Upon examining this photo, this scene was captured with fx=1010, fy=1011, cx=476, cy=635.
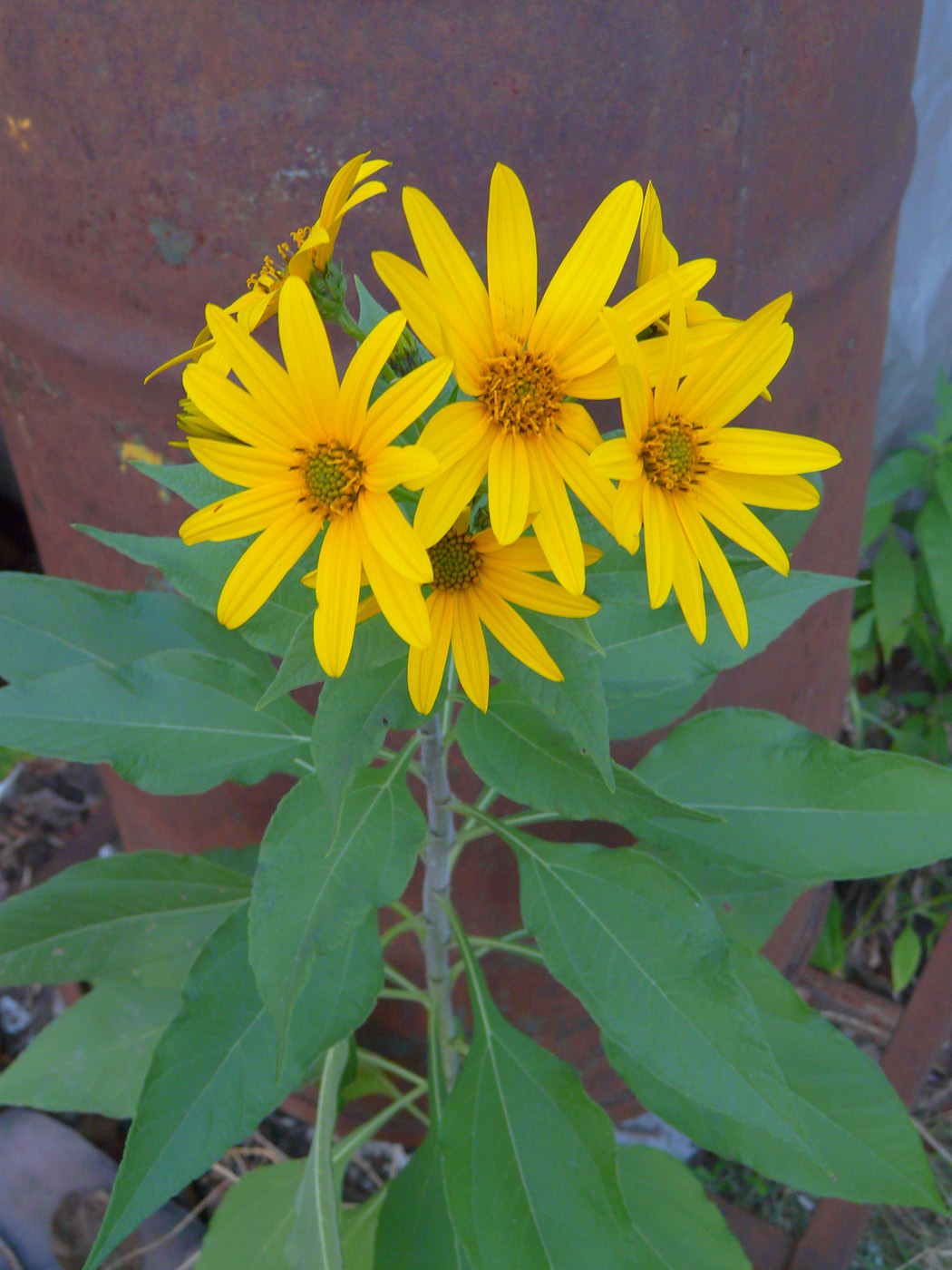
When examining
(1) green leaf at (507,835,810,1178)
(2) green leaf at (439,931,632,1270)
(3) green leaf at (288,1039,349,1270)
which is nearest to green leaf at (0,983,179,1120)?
(3) green leaf at (288,1039,349,1270)

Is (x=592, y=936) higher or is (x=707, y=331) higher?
(x=707, y=331)

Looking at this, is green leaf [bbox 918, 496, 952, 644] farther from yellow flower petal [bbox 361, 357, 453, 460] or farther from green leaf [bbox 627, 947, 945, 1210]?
yellow flower petal [bbox 361, 357, 453, 460]

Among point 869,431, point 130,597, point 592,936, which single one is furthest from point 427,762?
point 869,431

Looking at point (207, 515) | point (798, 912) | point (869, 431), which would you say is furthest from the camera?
point (798, 912)

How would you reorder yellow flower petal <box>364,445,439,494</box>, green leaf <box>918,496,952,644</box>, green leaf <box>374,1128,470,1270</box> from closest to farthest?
yellow flower petal <box>364,445,439,494</box>
green leaf <box>374,1128,470,1270</box>
green leaf <box>918,496,952,644</box>

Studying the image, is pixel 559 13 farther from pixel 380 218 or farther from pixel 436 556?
pixel 436 556

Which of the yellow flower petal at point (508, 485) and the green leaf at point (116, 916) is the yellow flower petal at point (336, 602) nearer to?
the yellow flower petal at point (508, 485)

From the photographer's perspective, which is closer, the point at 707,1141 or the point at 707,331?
the point at 707,331

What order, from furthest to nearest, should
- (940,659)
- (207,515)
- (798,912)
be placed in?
1. (940,659)
2. (798,912)
3. (207,515)
